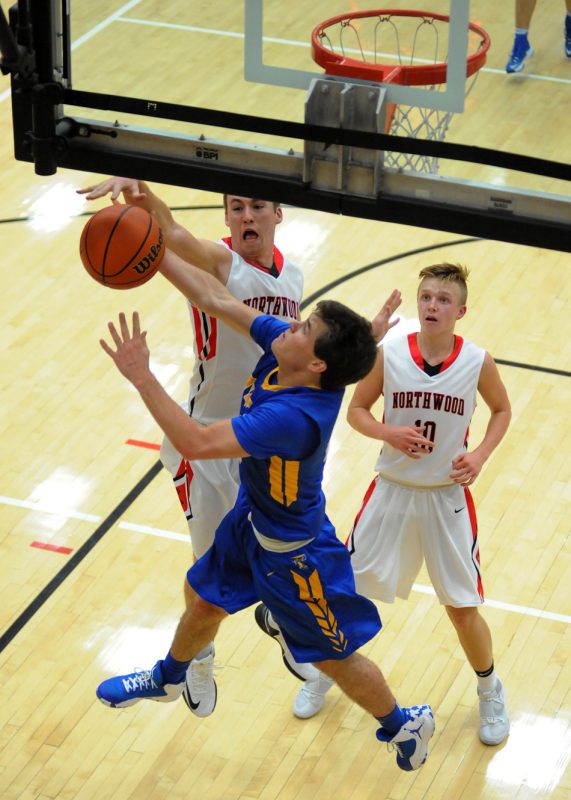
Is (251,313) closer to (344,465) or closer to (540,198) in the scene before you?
(540,198)

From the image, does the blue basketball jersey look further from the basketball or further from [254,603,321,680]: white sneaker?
[254,603,321,680]: white sneaker

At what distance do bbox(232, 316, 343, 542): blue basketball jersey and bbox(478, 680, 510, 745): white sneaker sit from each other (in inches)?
56.8

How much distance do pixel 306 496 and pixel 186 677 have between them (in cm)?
123

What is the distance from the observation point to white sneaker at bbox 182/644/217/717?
6.02 meters

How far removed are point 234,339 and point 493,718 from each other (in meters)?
2.07

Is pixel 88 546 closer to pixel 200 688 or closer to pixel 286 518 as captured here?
pixel 200 688

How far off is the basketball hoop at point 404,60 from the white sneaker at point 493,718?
252cm

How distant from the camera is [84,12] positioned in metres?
5.08

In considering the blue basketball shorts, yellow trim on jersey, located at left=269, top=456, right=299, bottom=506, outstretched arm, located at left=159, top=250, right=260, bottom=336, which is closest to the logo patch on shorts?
the blue basketball shorts

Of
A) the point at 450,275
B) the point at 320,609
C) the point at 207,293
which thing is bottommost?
the point at 320,609

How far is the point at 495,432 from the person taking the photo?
19.1 feet

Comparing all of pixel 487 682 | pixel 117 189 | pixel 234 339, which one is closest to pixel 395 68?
pixel 117 189

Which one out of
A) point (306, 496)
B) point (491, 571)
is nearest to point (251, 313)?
point (306, 496)

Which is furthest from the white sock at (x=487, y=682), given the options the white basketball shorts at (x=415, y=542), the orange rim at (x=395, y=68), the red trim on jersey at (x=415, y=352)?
the orange rim at (x=395, y=68)
